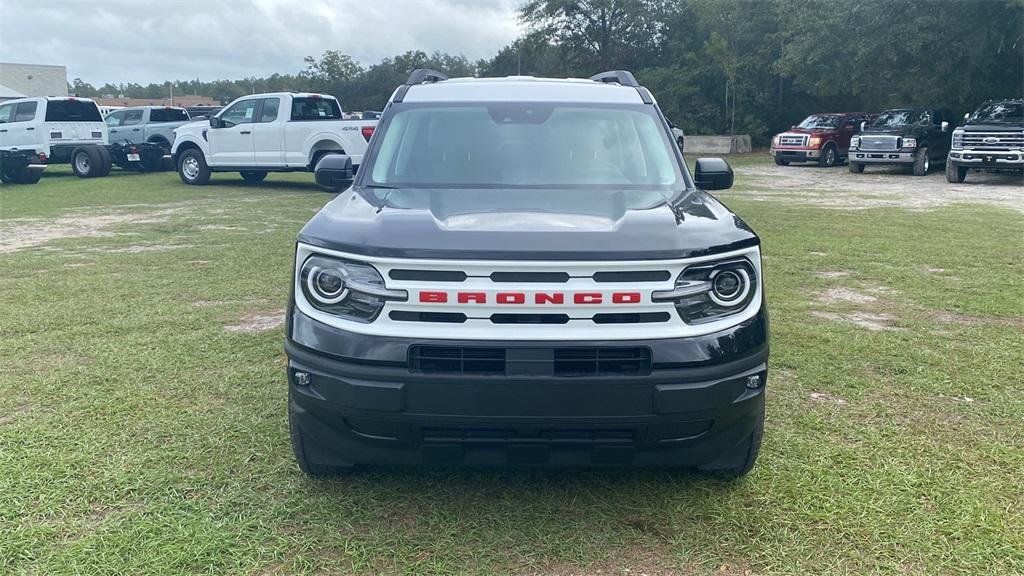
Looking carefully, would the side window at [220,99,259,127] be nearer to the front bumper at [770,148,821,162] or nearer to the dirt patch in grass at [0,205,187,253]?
the dirt patch in grass at [0,205,187,253]

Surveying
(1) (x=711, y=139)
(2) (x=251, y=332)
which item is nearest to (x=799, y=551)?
(2) (x=251, y=332)

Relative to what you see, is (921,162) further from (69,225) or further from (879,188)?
(69,225)

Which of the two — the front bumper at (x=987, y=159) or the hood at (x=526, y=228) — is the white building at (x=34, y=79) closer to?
the front bumper at (x=987, y=159)

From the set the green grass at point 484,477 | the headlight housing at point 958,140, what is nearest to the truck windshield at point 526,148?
the green grass at point 484,477

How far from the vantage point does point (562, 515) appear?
3010mm

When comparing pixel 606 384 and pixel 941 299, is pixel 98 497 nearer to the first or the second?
pixel 606 384

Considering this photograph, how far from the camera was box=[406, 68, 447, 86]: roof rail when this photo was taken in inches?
188

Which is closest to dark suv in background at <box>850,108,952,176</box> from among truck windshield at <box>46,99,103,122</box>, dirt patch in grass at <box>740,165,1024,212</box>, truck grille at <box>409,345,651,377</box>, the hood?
dirt patch in grass at <box>740,165,1024,212</box>

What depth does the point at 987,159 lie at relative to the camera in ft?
57.1

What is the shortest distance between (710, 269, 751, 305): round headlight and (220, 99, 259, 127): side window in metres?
15.1

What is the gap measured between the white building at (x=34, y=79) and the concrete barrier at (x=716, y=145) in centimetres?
5164

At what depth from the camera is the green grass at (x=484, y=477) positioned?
2736 millimetres

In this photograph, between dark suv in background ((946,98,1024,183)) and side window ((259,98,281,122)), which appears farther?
dark suv in background ((946,98,1024,183))

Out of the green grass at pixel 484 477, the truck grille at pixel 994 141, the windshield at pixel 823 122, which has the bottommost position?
the green grass at pixel 484 477
